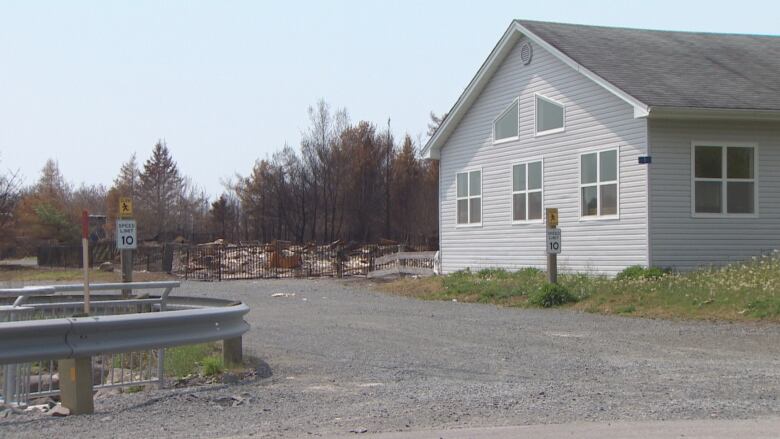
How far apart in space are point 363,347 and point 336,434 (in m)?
5.62

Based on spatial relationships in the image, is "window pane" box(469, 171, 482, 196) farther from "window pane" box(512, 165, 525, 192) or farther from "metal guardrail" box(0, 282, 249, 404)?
"metal guardrail" box(0, 282, 249, 404)

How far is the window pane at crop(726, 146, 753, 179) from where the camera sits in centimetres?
2200

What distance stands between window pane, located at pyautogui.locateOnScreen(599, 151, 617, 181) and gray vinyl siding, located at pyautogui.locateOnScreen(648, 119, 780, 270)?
1.30m

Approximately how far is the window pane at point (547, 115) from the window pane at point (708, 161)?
3.97 m

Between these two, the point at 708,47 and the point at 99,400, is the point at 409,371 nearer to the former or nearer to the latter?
the point at 99,400

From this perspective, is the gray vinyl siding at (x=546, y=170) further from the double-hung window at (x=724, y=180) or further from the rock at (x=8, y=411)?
the rock at (x=8, y=411)

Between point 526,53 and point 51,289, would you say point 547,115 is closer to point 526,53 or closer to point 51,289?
point 526,53

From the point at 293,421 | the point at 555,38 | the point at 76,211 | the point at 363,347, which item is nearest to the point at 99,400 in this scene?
the point at 293,421

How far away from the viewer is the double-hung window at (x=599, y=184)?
22.6 metres

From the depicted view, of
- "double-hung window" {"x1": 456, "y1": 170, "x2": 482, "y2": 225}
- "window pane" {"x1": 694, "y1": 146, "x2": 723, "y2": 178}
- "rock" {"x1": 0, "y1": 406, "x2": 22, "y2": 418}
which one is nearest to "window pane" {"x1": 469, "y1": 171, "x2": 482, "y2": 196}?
"double-hung window" {"x1": 456, "y1": 170, "x2": 482, "y2": 225}

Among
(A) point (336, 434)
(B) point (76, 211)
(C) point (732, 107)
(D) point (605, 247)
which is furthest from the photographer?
(B) point (76, 211)

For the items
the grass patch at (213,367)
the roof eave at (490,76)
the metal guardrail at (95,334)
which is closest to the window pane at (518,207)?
the roof eave at (490,76)

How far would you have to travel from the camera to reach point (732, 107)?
2081 cm

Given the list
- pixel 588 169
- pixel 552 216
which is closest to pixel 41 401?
pixel 552 216
